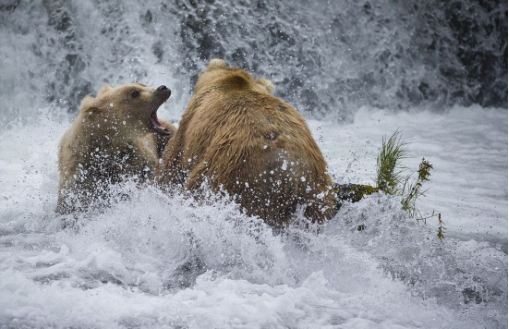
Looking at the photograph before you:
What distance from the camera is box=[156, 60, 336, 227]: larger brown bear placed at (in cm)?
389

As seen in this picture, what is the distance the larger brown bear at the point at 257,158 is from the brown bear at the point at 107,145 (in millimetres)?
1174

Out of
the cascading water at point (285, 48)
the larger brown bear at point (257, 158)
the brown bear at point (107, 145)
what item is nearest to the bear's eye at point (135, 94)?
the brown bear at point (107, 145)

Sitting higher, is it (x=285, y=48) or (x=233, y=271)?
(x=285, y=48)

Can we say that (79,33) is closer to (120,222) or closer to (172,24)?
(172,24)

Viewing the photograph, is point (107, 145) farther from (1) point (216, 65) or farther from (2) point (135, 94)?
(1) point (216, 65)

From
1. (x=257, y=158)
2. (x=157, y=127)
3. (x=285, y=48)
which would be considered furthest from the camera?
(x=285, y=48)

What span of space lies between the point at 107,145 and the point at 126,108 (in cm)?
38

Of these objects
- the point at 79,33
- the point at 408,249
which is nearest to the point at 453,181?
the point at 408,249

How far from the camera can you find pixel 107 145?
218 inches

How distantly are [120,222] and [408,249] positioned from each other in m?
2.28

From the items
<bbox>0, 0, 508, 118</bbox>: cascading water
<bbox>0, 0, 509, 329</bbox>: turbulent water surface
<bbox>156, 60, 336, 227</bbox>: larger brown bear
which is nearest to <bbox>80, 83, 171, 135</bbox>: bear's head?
<bbox>0, 0, 509, 329</bbox>: turbulent water surface

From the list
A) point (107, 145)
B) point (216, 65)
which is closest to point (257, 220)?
point (216, 65)

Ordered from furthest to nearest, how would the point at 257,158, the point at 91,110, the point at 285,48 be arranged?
the point at 285,48, the point at 91,110, the point at 257,158

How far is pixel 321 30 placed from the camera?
38.9ft
